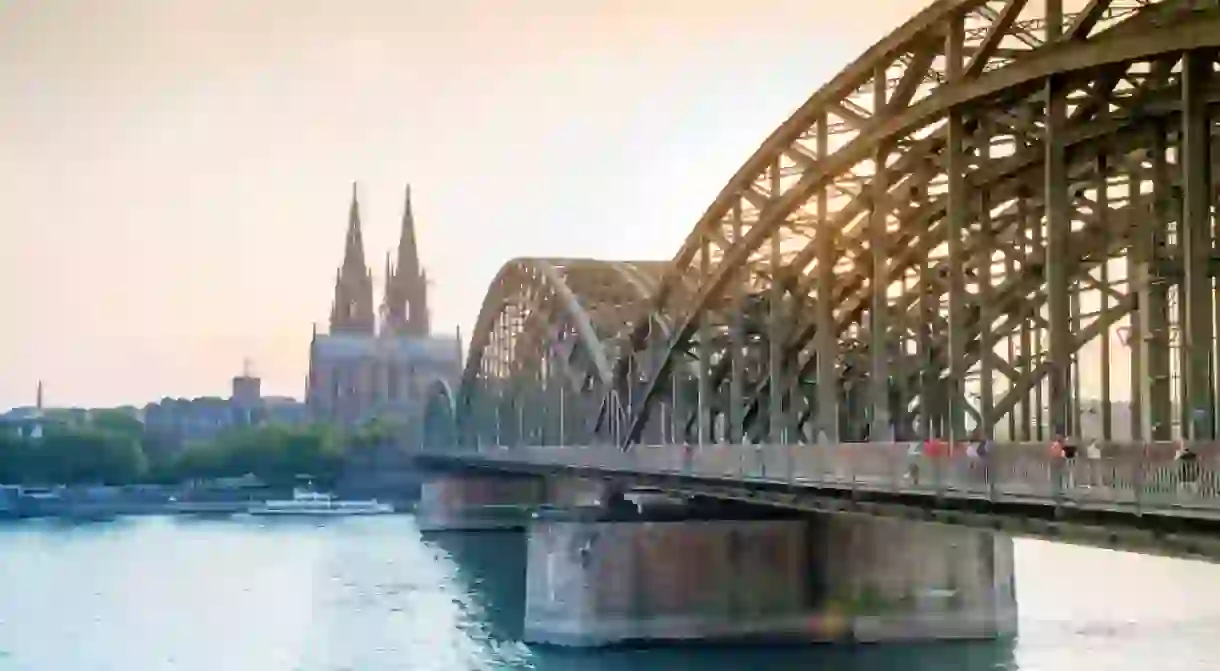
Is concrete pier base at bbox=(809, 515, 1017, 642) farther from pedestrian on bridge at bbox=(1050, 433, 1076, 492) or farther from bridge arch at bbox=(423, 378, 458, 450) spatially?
bridge arch at bbox=(423, 378, 458, 450)

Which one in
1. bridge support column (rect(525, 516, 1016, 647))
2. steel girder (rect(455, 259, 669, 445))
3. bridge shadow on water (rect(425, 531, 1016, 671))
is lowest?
bridge shadow on water (rect(425, 531, 1016, 671))

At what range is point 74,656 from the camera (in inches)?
2197

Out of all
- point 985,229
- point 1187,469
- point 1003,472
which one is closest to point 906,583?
point 985,229

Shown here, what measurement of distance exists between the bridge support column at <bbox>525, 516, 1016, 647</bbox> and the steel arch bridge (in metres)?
3.35

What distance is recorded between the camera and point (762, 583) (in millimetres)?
55094

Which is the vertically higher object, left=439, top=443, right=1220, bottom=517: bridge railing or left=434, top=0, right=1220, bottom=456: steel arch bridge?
left=434, top=0, right=1220, bottom=456: steel arch bridge

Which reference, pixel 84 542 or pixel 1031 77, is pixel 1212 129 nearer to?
pixel 1031 77

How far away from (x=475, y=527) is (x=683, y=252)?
242 feet

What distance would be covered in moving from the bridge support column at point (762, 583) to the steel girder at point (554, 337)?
454 inches

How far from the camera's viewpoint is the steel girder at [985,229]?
32000 mm

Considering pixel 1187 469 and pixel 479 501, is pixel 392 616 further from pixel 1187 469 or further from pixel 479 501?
pixel 479 501

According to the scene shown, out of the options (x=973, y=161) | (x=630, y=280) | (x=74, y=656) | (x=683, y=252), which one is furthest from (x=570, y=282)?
(x=973, y=161)

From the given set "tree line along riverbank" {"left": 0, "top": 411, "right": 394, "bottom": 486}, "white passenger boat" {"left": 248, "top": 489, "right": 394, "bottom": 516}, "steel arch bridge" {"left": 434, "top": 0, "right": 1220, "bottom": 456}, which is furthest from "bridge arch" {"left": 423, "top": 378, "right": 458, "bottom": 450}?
"steel arch bridge" {"left": 434, "top": 0, "right": 1220, "bottom": 456}

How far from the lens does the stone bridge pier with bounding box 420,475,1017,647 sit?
54.4 meters
